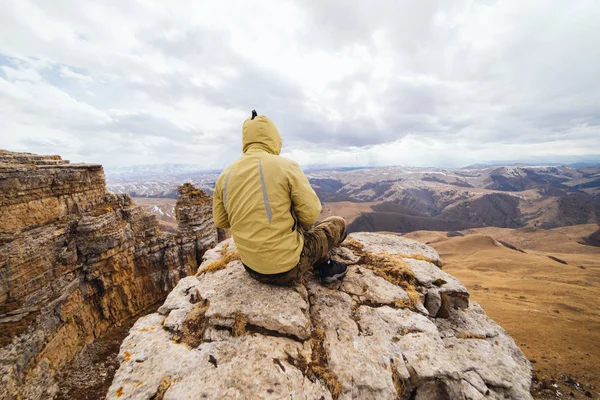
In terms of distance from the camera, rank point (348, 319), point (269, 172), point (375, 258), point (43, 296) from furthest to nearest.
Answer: point (43, 296) < point (375, 258) < point (348, 319) < point (269, 172)

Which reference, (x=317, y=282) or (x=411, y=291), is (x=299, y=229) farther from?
(x=411, y=291)

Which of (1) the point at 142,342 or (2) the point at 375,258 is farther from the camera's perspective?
(2) the point at 375,258

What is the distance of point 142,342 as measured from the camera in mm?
4422

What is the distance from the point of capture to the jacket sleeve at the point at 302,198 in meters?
4.45

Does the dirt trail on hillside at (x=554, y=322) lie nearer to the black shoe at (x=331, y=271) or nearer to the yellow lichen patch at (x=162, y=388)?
the black shoe at (x=331, y=271)

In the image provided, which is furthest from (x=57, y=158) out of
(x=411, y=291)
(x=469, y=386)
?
(x=469, y=386)

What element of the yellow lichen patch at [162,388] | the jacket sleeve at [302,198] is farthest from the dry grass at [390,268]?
the yellow lichen patch at [162,388]

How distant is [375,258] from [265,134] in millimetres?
5345

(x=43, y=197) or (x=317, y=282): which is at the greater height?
(x=43, y=197)

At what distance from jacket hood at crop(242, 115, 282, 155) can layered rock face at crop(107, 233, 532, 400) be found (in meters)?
3.10

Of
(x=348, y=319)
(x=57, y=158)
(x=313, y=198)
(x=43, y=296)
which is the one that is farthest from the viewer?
(x=57, y=158)

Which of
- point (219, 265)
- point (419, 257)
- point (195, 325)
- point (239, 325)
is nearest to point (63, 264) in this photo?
point (219, 265)

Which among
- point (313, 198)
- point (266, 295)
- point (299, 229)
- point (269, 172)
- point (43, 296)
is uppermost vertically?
point (269, 172)

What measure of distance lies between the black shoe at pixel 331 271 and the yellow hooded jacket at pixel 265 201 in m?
1.64
